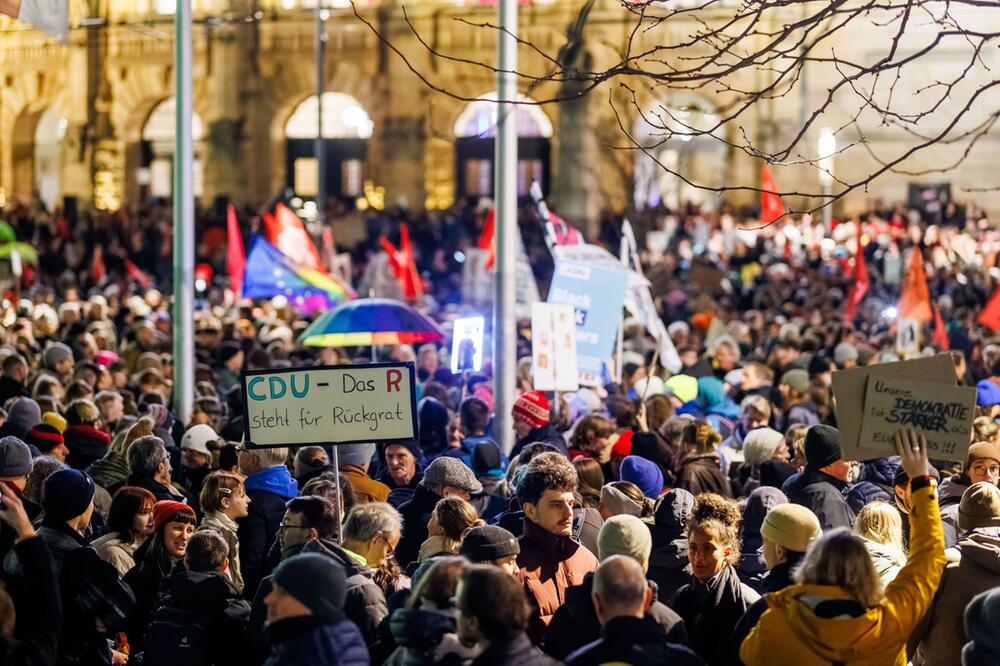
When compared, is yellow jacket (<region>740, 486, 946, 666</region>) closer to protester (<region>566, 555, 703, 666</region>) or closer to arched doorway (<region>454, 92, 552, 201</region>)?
protester (<region>566, 555, 703, 666</region>)

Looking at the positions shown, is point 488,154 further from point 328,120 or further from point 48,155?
point 48,155

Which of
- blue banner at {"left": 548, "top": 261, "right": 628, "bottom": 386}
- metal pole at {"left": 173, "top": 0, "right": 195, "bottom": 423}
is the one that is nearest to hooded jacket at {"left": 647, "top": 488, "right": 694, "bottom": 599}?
blue banner at {"left": 548, "top": 261, "right": 628, "bottom": 386}

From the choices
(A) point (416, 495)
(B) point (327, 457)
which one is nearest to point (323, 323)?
(B) point (327, 457)

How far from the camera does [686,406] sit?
14.6m

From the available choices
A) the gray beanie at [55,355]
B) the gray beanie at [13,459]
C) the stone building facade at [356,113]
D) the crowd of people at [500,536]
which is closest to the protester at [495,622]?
the crowd of people at [500,536]

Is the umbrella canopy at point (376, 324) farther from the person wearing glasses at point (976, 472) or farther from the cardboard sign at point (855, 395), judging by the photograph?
the cardboard sign at point (855, 395)

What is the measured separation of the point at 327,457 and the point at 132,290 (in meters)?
19.3

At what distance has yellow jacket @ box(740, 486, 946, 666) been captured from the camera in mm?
5762

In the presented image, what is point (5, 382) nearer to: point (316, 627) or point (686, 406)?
point (686, 406)

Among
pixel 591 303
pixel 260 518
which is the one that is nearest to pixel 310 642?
pixel 260 518

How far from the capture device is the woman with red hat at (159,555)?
757 cm

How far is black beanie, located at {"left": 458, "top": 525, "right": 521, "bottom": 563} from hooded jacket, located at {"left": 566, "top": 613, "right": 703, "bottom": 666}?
1.03 m

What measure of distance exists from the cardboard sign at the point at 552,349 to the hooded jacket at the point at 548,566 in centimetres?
627

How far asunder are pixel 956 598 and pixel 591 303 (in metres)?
8.47
